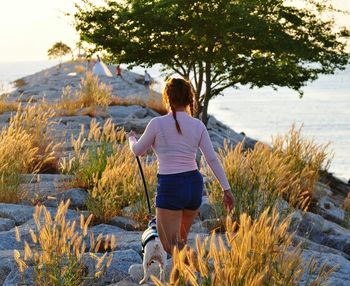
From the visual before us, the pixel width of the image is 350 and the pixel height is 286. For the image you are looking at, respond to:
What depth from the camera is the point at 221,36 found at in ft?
55.1

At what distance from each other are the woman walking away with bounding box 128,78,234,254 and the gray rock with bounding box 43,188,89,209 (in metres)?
3.34

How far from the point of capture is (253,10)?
16.6 m

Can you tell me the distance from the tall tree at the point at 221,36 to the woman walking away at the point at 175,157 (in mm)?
10056

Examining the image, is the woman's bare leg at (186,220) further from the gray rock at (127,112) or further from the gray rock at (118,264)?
the gray rock at (127,112)

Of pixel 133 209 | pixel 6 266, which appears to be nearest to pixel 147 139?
pixel 6 266

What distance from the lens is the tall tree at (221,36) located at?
53.5 feet

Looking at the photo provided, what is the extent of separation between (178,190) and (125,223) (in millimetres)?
2673

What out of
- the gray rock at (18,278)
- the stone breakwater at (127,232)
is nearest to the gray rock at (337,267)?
the stone breakwater at (127,232)

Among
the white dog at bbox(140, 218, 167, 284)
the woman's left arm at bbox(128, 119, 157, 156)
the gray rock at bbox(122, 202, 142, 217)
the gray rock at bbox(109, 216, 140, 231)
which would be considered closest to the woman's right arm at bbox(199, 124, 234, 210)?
the woman's left arm at bbox(128, 119, 157, 156)

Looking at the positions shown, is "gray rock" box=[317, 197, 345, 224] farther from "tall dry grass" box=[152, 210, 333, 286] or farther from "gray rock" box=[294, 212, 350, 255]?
"tall dry grass" box=[152, 210, 333, 286]

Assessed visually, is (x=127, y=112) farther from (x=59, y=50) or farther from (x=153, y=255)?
(x=59, y=50)

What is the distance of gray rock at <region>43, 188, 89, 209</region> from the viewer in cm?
914

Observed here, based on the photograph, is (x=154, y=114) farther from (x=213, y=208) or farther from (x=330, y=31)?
(x=213, y=208)

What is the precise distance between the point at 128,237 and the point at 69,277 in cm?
230
